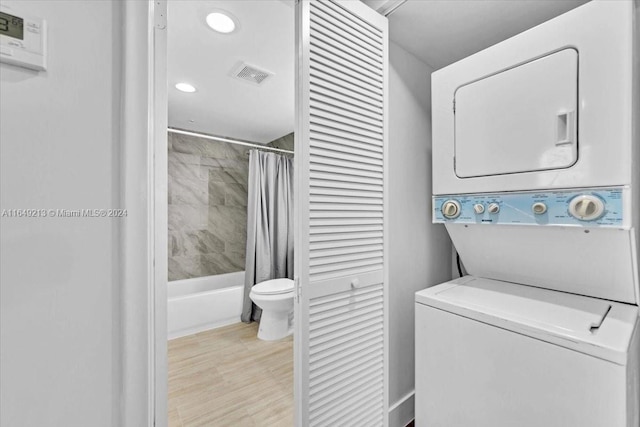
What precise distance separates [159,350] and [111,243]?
0.38 m

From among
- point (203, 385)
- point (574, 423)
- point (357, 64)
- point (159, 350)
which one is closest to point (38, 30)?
point (159, 350)

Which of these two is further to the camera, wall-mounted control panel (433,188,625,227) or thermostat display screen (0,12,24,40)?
wall-mounted control panel (433,188,625,227)

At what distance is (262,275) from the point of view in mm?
3506

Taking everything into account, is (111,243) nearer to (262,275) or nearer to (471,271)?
Answer: (471,271)

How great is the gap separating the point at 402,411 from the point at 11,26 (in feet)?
8.02

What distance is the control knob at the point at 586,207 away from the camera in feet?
3.24

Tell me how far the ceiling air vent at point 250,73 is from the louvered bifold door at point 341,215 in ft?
3.54

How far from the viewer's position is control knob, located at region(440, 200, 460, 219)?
4.73 feet

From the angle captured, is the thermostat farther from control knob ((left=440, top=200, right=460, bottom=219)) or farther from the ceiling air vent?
control knob ((left=440, top=200, right=460, bottom=219))

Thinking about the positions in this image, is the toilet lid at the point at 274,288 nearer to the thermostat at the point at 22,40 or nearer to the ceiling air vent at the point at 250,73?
the ceiling air vent at the point at 250,73

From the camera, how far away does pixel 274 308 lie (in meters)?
2.77

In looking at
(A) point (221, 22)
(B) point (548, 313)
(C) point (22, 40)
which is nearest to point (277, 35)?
(A) point (221, 22)

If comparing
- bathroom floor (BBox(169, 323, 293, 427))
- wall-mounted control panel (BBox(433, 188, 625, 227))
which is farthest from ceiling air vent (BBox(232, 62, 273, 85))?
bathroom floor (BBox(169, 323, 293, 427))

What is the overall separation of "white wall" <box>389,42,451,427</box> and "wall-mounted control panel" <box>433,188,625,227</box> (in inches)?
11.4
